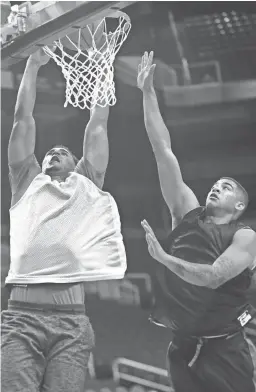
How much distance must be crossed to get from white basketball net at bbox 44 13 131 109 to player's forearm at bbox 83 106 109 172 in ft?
0.18

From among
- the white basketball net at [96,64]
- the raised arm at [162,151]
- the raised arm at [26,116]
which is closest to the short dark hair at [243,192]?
the raised arm at [162,151]


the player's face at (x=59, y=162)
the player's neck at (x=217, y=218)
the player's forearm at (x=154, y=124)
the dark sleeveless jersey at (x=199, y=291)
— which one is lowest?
the dark sleeveless jersey at (x=199, y=291)

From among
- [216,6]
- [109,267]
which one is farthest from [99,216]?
[216,6]

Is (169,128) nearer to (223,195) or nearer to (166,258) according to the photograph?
(223,195)

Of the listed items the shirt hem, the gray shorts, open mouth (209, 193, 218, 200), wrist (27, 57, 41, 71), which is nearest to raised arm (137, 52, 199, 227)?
open mouth (209, 193, 218, 200)

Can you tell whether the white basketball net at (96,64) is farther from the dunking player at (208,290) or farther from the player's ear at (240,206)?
the player's ear at (240,206)

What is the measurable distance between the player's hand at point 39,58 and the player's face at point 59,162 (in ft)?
1.58

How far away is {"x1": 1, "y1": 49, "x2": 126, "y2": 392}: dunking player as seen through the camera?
3.27 metres

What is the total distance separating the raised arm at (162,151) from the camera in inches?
129

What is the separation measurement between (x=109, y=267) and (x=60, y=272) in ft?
0.85

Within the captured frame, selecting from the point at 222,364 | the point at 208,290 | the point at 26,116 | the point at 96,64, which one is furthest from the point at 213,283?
the point at 26,116

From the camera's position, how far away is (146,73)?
3410 mm

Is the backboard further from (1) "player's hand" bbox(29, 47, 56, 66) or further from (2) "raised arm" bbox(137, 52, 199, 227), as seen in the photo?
(2) "raised arm" bbox(137, 52, 199, 227)

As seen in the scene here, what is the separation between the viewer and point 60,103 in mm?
3803
